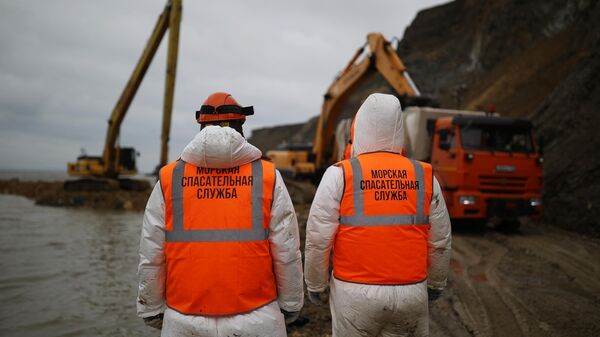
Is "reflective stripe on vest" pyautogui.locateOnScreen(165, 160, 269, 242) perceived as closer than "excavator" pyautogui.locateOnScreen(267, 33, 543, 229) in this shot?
Yes

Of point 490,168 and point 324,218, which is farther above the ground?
point 490,168

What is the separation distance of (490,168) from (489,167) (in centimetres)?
3

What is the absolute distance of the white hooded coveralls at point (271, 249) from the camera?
2.09 metres

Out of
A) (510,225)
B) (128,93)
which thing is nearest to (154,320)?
(510,225)

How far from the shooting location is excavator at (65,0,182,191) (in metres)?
16.9

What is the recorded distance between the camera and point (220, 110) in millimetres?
2414

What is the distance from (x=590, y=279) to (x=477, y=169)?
3293mm

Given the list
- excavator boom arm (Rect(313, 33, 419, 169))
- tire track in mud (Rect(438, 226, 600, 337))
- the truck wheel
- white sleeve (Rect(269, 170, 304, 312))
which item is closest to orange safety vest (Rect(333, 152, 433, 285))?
white sleeve (Rect(269, 170, 304, 312))

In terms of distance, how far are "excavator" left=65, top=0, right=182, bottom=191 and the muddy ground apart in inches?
489

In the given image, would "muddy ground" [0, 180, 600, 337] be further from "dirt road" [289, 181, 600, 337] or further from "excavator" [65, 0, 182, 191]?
"excavator" [65, 0, 182, 191]

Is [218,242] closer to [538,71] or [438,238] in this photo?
[438,238]

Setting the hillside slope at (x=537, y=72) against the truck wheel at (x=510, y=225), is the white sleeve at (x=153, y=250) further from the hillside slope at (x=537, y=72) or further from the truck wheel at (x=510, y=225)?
the hillside slope at (x=537, y=72)

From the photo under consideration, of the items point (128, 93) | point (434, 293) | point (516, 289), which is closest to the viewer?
point (434, 293)

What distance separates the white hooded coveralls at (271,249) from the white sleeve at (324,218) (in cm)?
27
